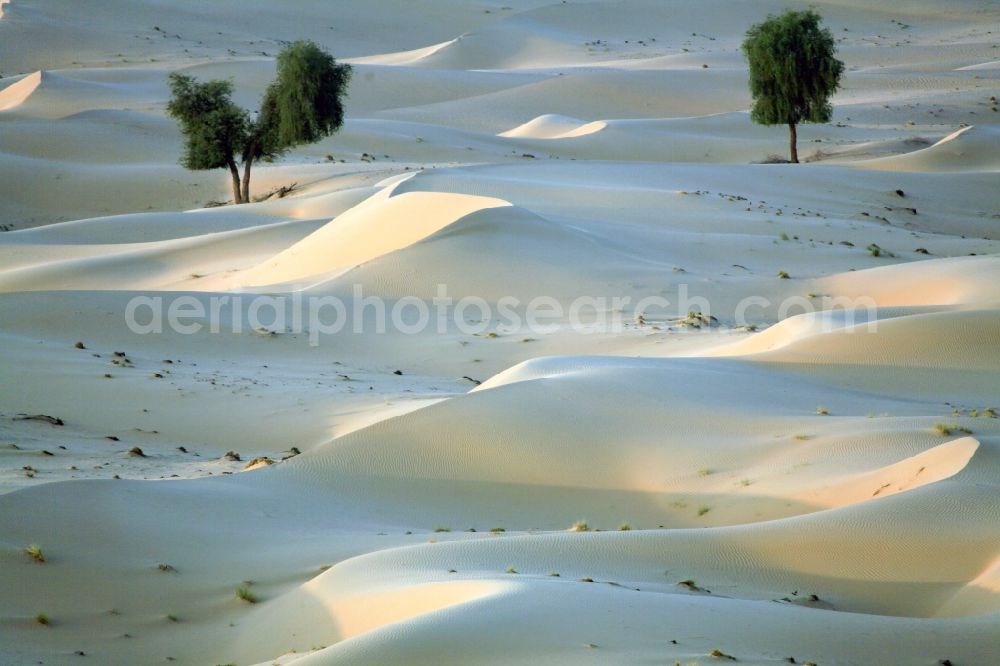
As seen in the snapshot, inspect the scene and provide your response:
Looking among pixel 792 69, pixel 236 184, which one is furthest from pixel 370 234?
pixel 792 69

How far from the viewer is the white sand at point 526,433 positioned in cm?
664

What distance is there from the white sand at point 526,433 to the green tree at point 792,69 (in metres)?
5.20

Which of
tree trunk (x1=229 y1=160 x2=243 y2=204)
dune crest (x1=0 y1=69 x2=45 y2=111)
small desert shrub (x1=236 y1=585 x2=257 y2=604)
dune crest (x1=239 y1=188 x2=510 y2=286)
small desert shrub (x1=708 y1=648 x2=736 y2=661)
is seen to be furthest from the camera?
dune crest (x1=0 y1=69 x2=45 y2=111)

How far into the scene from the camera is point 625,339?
48.7ft

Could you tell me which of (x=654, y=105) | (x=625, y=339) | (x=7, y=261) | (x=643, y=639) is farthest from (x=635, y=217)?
(x=654, y=105)

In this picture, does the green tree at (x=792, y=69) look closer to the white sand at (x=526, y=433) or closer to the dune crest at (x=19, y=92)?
the white sand at (x=526, y=433)

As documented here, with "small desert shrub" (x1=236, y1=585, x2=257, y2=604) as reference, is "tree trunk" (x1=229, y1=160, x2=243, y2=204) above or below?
above

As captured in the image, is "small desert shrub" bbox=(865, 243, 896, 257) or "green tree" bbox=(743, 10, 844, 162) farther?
"green tree" bbox=(743, 10, 844, 162)

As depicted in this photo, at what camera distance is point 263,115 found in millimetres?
33125

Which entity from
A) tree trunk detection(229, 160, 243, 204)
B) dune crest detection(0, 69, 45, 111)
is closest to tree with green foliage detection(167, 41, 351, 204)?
tree trunk detection(229, 160, 243, 204)

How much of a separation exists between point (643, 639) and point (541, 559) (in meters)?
1.71

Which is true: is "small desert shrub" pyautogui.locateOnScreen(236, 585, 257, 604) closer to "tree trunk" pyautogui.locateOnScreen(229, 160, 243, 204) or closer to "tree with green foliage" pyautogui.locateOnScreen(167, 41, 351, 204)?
"tree with green foliage" pyautogui.locateOnScreen(167, 41, 351, 204)

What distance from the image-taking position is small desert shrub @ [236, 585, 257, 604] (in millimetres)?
7488

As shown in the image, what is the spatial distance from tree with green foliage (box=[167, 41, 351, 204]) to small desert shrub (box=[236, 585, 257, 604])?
83.1ft
